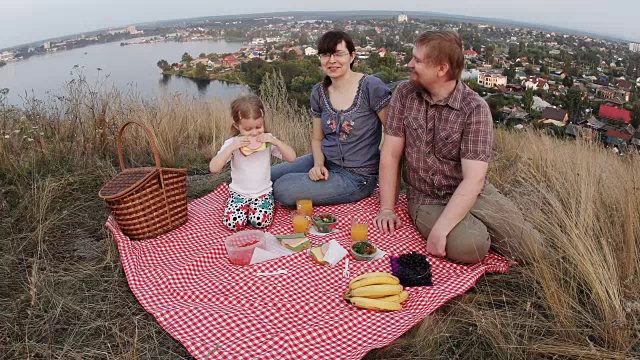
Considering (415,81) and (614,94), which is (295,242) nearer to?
(415,81)

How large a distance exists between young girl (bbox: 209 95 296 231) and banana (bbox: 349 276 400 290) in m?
1.34

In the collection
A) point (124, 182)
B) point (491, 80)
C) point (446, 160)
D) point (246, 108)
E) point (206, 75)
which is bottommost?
point (491, 80)

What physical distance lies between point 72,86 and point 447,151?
189 inches

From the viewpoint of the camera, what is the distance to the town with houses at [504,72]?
23.0ft

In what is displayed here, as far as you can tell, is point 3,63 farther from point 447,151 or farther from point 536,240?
point 536,240

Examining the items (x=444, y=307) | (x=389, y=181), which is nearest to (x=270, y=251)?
(x=389, y=181)

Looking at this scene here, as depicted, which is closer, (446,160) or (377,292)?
(377,292)

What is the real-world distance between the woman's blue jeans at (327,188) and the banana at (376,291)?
1.54 m

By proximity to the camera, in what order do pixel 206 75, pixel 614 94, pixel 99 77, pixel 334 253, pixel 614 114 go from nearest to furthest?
pixel 334 253 → pixel 99 77 → pixel 614 114 → pixel 206 75 → pixel 614 94

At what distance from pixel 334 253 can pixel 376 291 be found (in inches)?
25.4

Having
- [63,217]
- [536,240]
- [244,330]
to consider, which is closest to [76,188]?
A: [63,217]

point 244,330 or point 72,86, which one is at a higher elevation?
point 72,86

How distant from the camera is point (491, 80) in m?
11.2

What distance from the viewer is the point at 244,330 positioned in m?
2.70
